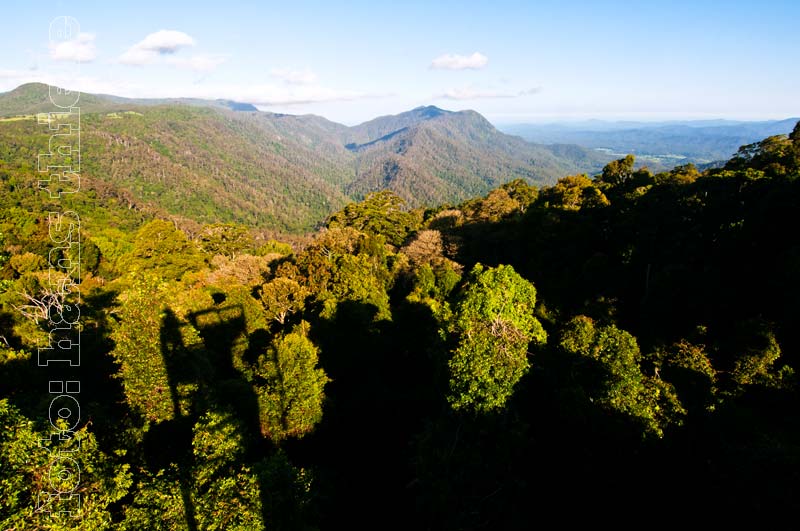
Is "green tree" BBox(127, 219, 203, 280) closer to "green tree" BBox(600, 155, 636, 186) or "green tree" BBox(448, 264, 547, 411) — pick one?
"green tree" BBox(448, 264, 547, 411)

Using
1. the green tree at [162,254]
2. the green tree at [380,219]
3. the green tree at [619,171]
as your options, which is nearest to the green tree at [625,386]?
the green tree at [619,171]

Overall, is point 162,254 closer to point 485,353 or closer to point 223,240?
point 223,240

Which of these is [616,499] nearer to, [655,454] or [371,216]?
[655,454]

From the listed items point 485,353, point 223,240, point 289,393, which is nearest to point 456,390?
point 485,353

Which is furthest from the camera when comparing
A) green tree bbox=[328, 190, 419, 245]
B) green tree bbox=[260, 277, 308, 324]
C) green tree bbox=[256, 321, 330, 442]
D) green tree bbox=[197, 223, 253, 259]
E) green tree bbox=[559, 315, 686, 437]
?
green tree bbox=[197, 223, 253, 259]

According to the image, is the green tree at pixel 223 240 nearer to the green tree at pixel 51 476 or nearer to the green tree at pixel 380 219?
the green tree at pixel 380 219

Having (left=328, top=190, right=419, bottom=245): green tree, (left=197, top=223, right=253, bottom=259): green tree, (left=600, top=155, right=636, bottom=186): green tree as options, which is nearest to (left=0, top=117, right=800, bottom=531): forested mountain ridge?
(left=600, top=155, right=636, bottom=186): green tree

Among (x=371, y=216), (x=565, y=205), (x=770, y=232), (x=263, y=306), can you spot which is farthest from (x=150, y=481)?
(x=371, y=216)
